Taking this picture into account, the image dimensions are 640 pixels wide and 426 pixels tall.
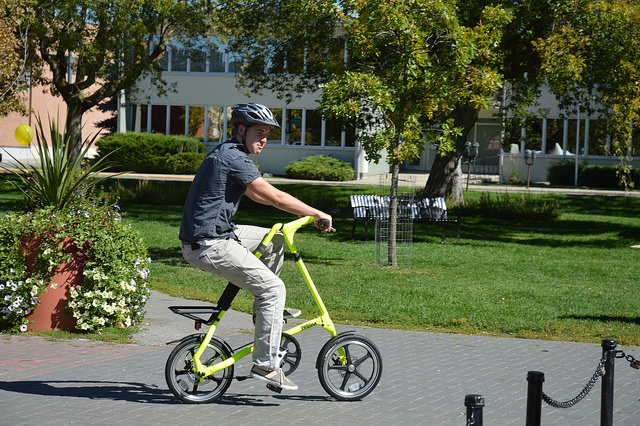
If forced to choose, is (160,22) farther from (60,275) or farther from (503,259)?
(60,275)

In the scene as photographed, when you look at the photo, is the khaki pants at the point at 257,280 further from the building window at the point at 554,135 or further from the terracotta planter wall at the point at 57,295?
the building window at the point at 554,135

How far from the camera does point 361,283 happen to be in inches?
460

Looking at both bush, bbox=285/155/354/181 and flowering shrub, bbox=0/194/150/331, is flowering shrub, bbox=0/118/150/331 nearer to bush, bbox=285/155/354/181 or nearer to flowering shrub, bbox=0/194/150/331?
flowering shrub, bbox=0/194/150/331

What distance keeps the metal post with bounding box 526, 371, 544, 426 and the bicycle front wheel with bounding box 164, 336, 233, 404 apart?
237 cm

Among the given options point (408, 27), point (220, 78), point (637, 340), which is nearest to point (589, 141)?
point (220, 78)

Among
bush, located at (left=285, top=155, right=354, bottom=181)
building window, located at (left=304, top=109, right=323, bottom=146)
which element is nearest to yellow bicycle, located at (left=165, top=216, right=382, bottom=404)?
bush, located at (left=285, top=155, right=354, bottom=181)

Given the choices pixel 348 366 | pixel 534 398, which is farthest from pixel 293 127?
pixel 534 398

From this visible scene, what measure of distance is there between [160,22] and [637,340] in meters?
18.6

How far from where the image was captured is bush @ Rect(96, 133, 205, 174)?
37.7 meters

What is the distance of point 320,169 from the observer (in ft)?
121

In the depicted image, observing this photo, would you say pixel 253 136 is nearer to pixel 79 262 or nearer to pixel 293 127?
pixel 79 262

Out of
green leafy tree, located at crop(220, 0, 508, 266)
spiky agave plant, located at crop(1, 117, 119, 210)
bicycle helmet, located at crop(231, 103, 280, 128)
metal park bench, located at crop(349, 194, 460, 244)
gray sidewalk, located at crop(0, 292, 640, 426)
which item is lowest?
gray sidewalk, located at crop(0, 292, 640, 426)

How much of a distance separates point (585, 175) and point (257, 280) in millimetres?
33201

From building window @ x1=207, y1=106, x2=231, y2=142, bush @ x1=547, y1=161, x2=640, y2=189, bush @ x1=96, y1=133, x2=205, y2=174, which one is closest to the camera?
bush @ x1=547, y1=161, x2=640, y2=189
